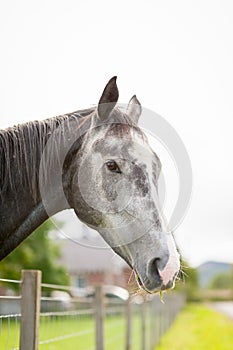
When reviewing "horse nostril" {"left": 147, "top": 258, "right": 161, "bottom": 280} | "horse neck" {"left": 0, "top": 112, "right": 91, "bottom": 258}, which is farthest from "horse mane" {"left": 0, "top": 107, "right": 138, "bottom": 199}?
"horse nostril" {"left": 147, "top": 258, "right": 161, "bottom": 280}

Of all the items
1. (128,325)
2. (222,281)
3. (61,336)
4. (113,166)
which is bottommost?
(222,281)

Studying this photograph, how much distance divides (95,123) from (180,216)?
29.8 inches

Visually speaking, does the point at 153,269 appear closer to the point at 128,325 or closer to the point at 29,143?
the point at 29,143

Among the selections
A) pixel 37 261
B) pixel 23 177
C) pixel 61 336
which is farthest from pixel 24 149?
pixel 37 261

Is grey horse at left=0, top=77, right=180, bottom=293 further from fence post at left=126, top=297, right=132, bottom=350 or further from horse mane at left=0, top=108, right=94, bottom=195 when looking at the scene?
fence post at left=126, top=297, right=132, bottom=350

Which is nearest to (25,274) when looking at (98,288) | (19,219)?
(19,219)

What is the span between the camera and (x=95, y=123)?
11.7 ft

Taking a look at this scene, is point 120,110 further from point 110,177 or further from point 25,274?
point 25,274

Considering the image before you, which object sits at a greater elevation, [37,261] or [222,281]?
[37,261]

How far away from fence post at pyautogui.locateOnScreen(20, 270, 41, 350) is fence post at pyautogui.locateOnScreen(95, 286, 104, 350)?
2765mm

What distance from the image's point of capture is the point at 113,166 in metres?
3.43

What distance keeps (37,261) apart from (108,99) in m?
30.2

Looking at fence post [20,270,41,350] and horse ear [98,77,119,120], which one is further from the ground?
horse ear [98,77,119,120]

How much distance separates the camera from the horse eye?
341 centimetres
